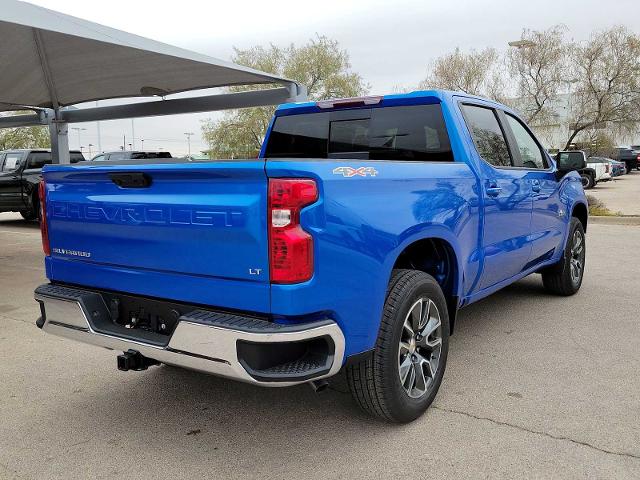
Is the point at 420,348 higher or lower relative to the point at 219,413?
higher

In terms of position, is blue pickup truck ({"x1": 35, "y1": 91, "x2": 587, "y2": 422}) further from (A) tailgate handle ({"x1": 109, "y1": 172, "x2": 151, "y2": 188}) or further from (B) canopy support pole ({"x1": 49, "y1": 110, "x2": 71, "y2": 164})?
(B) canopy support pole ({"x1": 49, "y1": 110, "x2": 71, "y2": 164})

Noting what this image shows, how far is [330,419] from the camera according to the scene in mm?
3309

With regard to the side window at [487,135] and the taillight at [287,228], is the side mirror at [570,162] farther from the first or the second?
the taillight at [287,228]

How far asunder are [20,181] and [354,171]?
45.4 feet

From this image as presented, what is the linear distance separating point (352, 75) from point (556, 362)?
3389 centimetres

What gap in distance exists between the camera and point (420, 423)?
3.21 meters

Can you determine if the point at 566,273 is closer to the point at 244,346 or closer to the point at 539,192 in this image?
the point at 539,192

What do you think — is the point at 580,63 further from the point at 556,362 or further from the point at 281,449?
the point at 281,449

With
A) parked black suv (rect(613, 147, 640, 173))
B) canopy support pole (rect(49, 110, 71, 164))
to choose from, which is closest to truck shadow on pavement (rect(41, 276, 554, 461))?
canopy support pole (rect(49, 110, 71, 164))

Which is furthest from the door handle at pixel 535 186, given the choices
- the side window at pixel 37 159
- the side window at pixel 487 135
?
the side window at pixel 37 159

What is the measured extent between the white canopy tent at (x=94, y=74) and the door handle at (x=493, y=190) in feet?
16.7

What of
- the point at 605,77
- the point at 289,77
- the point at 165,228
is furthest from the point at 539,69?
the point at 165,228

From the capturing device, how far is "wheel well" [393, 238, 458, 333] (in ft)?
11.7

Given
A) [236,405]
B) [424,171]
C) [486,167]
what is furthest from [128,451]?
[486,167]
